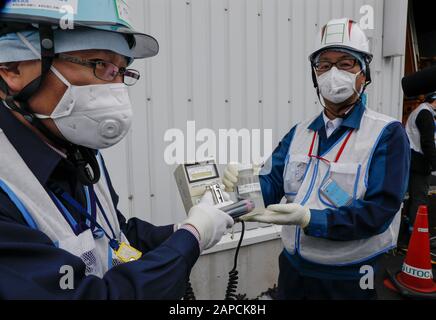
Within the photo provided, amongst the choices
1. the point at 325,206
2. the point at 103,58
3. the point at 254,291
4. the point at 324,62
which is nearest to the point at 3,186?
the point at 103,58

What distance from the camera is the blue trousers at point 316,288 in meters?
1.59

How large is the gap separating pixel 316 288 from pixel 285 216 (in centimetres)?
50

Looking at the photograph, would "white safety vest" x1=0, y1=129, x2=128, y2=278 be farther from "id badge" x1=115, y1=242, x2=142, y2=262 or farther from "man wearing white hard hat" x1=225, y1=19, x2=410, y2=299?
"man wearing white hard hat" x1=225, y1=19, x2=410, y2=299

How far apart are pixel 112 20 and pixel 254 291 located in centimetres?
273

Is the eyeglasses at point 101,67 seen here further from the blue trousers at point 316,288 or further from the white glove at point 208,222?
the blue trousers at point 316,288

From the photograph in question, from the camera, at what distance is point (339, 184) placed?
160 centimetres

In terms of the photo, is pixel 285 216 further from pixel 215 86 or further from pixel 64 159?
Answer: pixel 215 86

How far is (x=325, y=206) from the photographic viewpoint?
1587 millimetres

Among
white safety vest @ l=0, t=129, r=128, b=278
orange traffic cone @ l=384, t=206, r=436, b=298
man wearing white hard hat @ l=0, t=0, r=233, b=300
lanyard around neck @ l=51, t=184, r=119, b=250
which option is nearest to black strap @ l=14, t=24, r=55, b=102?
man wearing white hard hat @ l=0, t=0, r=233, b=300

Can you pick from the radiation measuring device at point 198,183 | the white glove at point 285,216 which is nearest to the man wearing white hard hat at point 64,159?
the radiation measuring device at point 198,183

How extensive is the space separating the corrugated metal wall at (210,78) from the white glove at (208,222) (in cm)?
123

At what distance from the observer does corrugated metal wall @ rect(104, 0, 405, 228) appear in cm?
232

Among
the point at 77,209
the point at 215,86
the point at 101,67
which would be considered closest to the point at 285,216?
the point at 77,209

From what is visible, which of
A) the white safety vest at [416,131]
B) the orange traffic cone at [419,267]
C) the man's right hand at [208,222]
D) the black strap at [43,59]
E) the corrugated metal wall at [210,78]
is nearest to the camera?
the black strap at [43,59]
